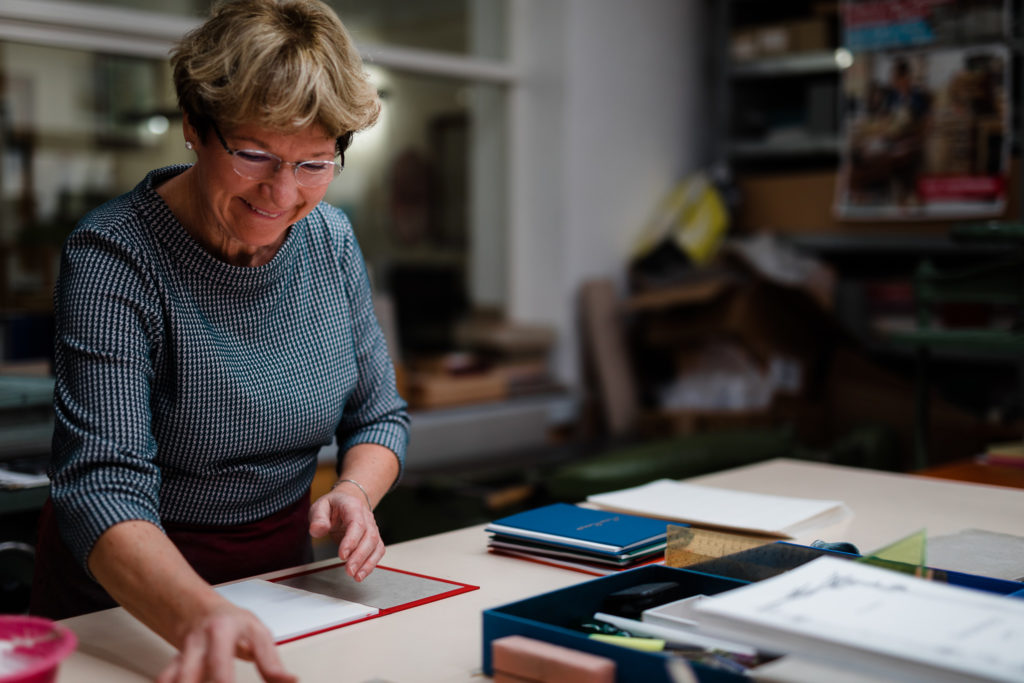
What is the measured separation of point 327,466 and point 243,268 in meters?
1.87

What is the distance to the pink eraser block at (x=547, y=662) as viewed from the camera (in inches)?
34.5


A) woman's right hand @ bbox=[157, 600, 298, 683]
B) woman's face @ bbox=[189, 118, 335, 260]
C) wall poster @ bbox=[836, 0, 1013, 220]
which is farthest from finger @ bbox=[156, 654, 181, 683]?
wall poster @ bbox=[836, 0, 1013, 220]

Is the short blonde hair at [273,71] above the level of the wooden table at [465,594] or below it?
above

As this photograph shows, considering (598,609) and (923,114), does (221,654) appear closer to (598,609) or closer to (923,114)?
(598,609)

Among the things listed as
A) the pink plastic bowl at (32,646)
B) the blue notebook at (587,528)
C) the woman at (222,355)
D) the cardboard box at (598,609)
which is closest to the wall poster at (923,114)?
the blue notebook at (587,528)

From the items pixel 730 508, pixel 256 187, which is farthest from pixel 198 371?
pixel 730 508

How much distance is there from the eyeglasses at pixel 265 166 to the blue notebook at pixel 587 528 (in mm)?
540

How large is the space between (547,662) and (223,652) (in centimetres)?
A: 28

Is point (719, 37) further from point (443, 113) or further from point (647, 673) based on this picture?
point (647, 673)

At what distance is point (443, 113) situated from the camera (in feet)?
15.4

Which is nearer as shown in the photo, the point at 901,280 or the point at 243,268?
the point at 243,268

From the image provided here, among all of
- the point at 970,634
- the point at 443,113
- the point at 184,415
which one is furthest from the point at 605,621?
the point at 443,113

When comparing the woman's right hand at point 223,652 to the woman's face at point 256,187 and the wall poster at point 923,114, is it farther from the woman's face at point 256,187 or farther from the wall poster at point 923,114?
the wall poster at point 923,114

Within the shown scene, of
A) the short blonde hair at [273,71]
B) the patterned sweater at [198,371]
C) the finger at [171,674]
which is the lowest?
the finger at [171,674]
